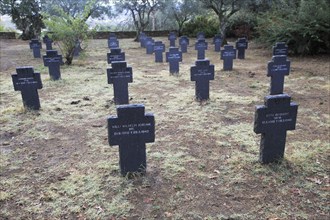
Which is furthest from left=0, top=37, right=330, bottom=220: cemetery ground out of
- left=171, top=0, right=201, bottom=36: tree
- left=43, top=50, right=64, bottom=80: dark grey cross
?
left=171, top=0, right=201, bottom=36: tree

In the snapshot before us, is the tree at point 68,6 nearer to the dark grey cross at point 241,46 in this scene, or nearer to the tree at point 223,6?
the tree at point 223,6

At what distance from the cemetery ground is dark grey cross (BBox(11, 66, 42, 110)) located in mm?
265

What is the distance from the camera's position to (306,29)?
12.6 metres

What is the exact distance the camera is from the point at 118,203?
3373 mm

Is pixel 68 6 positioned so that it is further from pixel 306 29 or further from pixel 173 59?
pixel 306 29

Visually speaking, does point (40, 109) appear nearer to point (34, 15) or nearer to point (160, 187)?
point (160, 187)

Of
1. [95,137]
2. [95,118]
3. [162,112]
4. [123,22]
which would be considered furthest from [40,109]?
[123,22]

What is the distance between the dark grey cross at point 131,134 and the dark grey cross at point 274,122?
53.0 inches

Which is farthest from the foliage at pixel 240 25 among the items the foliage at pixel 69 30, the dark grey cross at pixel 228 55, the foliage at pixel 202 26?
→ the foliage at pixel 69 30

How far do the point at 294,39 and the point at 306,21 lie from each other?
831mm

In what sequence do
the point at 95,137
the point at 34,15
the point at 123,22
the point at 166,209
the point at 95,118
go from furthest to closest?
the point at 123,22, the point at 34,15, the point at 95,118, the point at 95,137, the point at 166,209

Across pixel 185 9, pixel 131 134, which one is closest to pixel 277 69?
pixel 131 134

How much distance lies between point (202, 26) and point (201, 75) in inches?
777

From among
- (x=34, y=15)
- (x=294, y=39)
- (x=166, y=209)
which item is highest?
(x=34, y=15)
